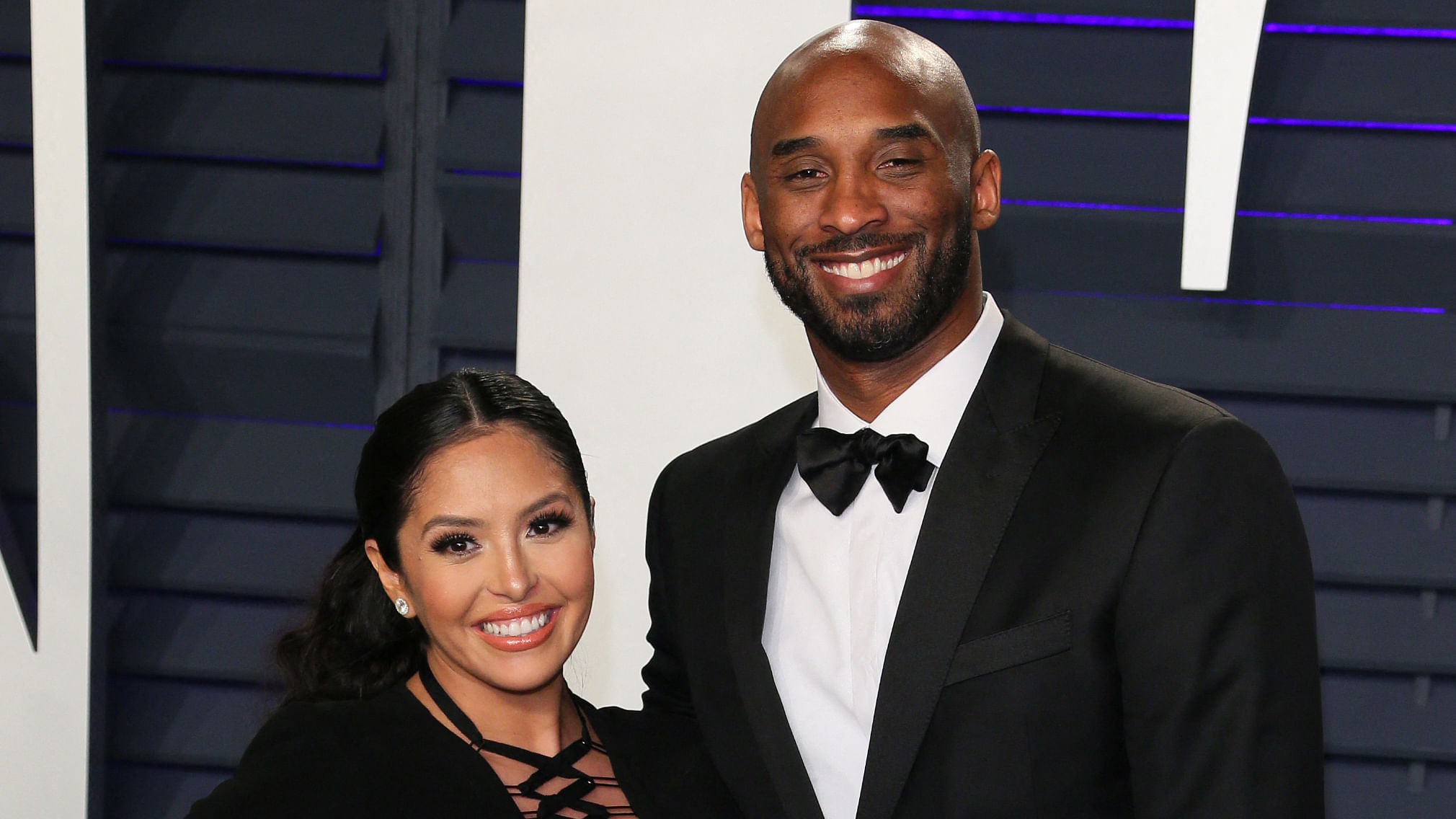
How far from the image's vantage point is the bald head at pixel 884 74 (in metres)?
1.72

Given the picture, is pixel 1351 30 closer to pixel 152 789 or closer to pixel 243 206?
pixel 243 206

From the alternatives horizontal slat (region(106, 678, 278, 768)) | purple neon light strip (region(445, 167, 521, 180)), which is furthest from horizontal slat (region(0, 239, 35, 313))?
purple neon light strip (region(445, 167, 521, 180))

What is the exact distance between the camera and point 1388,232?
250 centimetres

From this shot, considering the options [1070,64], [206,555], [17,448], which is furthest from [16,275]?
[1070,64]

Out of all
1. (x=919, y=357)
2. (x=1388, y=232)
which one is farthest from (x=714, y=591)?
(x=1388, y=232)

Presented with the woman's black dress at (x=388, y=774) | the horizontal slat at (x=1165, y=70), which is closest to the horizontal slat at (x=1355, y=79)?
the horizontal slat at (x=1165, y=70)

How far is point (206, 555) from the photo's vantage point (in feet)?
9.34

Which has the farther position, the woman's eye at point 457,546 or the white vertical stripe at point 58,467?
the white vertical stripe at point 58,467

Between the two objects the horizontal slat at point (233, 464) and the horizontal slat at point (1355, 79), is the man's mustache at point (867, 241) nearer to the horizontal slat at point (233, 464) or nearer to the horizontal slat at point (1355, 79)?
the horizontal slat at point (1355, 79)

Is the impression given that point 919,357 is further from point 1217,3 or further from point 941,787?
point 1217,3

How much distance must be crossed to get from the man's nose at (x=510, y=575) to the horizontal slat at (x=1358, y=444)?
4.78ft

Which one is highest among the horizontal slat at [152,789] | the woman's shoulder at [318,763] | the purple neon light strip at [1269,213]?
the purple neon light strip at [1269,213]

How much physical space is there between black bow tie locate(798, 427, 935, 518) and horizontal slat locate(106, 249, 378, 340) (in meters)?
1.32

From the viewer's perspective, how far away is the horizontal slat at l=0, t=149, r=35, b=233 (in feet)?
9.23
